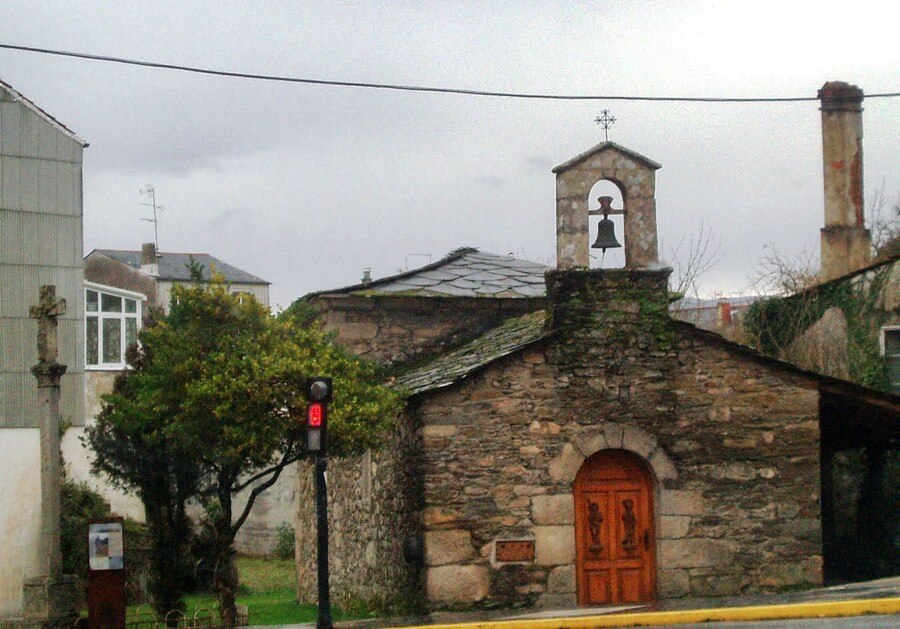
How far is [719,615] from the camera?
39.7 ft

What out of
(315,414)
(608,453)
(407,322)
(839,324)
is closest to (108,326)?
(407,322)

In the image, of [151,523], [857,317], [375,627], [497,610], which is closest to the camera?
[375,627]

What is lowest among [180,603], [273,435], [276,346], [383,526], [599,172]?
[180,603]

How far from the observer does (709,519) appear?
1543 centimetres

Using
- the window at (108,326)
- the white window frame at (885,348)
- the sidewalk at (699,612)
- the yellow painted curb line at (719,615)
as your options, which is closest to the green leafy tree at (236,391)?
the sidewalk at (699,612)

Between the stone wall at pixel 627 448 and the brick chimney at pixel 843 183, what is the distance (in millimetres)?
9350

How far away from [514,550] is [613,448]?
172cm

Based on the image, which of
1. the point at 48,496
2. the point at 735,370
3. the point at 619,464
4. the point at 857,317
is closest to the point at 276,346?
the point at 48,496

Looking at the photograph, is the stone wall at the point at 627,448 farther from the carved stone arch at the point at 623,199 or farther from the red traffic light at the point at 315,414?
the red traffic light at the point at 315,414

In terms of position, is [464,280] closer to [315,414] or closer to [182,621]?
[182,621]

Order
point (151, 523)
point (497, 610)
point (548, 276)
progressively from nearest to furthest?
1. point (497, 610)
2. point (548, 276)
3. point (151, 523)

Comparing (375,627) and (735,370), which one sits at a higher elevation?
(735,370)

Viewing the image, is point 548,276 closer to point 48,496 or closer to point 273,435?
point 273,435

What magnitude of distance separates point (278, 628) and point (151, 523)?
15.9 ft
